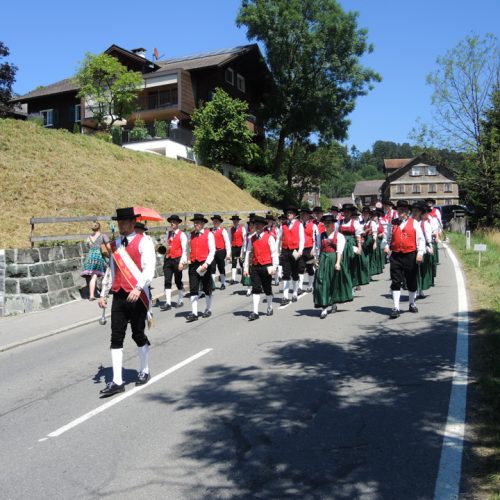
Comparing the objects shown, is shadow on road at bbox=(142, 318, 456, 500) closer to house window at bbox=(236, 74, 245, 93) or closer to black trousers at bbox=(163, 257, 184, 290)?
black trousers at bbox=(163, 257, 184, 290)

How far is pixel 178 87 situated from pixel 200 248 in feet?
97.5

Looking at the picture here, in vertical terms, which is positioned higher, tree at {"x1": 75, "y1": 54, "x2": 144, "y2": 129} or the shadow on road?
tree at {"x1": 75, "y1": 54, "x2": 144, "y2": 129}

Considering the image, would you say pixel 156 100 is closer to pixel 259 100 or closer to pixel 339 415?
pixel 259 100

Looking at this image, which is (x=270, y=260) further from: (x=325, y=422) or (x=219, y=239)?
(x=325, y=422)

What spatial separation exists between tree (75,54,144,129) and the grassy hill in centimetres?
729

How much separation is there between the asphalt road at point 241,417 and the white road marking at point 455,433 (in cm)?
7

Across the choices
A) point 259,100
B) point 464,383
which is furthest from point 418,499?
point 259,100

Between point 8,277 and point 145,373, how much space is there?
290 inches

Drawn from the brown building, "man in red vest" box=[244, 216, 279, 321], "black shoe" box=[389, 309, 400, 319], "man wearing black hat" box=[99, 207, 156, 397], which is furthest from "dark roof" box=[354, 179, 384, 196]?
"man wearing black hat" box=[99, 207, 156, 397]

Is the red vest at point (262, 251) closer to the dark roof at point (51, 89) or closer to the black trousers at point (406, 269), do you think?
the black trousers at point (406, 269)

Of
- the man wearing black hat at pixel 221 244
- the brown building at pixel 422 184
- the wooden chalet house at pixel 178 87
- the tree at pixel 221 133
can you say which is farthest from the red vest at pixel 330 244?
the brown building at pixel 422 184

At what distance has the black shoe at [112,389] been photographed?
6.14m

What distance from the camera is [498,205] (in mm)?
29969

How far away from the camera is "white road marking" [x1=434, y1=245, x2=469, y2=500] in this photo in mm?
3748
